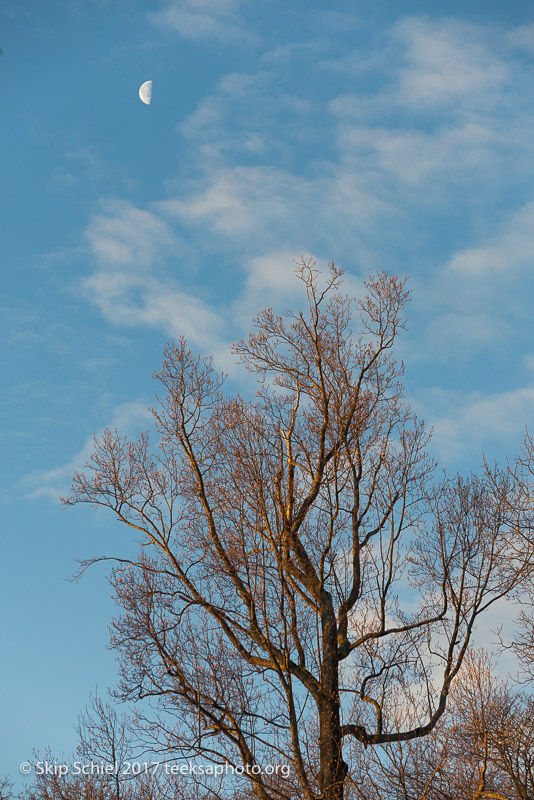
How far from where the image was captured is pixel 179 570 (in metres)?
12.6

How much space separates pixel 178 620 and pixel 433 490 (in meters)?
5.85

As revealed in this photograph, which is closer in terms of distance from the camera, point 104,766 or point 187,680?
point 187,680


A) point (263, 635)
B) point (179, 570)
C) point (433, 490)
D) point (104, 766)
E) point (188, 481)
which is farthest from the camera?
point (104, 766)

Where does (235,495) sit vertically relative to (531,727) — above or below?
above

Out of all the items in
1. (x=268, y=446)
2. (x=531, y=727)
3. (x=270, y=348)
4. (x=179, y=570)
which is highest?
(x=270, y=348)

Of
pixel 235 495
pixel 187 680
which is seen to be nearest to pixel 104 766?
pixel 187 680

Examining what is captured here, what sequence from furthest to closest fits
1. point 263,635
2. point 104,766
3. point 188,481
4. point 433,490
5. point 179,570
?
point 104,766, point 433,490, point 188,481, point 179,570, point 263,635

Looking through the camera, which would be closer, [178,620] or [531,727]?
[178,620]

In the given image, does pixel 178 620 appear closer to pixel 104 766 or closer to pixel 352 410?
pixel 352 410

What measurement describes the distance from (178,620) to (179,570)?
82 cm

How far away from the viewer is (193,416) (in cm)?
1335

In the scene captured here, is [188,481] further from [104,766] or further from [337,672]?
[104,766]

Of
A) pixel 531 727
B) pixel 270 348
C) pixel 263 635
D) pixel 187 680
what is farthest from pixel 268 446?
pixel 531 727

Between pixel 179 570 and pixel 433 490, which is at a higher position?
pixel 433 490
